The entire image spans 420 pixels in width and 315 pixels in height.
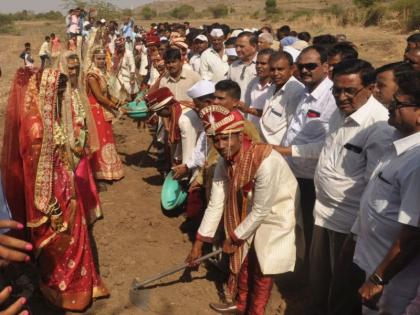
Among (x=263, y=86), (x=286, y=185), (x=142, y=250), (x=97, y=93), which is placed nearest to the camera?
(x=286, y=185)

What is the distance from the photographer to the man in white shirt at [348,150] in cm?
299

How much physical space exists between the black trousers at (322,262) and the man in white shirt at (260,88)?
1.90 m

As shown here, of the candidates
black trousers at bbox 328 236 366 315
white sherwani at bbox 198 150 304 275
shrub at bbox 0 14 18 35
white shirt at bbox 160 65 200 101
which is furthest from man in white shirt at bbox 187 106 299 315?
shrub at bbox 0 14 18 35

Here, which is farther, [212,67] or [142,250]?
[212,67]

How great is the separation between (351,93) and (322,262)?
4.47ft

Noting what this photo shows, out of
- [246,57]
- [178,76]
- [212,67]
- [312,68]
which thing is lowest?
[212,67]

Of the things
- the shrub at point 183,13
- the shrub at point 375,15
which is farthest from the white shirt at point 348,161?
the shrub at point 183,13

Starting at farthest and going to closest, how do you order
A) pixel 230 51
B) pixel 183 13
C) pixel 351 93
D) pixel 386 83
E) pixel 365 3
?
pixel 183 13 < pixel 365 3 < pixel 230 51 < pixel 386 83 < pixel 351 93

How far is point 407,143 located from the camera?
7.83 feet

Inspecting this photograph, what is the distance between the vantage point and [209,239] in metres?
3.48

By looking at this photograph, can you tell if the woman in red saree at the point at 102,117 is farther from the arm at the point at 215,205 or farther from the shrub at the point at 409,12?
the shrub at the point at 409,12

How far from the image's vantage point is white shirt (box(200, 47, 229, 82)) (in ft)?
24.0

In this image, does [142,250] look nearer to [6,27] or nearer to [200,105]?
[200,105]

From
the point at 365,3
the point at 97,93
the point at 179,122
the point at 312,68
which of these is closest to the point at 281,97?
the point at 312,68
